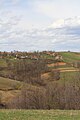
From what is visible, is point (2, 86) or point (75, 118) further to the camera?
point (2, 86)

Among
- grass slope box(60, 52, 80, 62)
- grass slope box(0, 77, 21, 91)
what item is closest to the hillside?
grass slope box(60, 52, 80, 62)

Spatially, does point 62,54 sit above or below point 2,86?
above

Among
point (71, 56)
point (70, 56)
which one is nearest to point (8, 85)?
point (71, 56)

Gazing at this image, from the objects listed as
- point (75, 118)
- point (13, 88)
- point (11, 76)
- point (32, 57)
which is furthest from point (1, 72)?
point (75, 118)

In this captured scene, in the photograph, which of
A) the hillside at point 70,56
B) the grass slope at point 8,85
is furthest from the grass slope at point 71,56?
the grass slope at point 8,85

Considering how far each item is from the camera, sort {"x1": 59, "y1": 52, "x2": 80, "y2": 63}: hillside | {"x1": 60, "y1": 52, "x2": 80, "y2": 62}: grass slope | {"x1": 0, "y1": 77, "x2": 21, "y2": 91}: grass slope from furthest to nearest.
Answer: {"x1": 60, "y1": 52, "x2": 80, "y2": 62}: grass slope → {"x1": 59, "y1": 52, "x2": 80, "y2": 63}: hillside → {"x1": 0, "y1": 77, "x2": 21, "y2": 91}: grass slope

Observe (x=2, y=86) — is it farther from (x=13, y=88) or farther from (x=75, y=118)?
(x=75, y=118)

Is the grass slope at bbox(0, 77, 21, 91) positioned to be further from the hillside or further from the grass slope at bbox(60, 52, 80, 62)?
the grass slope at bbox(60, 52, 80, 62)

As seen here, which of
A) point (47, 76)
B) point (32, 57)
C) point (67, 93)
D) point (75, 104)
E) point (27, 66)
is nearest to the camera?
point (75, 104)

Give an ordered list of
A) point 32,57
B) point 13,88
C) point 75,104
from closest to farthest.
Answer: point 75,104
point 13,88
point 32,57

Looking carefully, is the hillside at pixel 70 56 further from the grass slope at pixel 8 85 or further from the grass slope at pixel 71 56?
the grass slope at pixel 8 85
